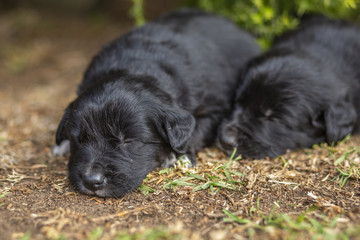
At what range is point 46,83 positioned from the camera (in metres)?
7.18

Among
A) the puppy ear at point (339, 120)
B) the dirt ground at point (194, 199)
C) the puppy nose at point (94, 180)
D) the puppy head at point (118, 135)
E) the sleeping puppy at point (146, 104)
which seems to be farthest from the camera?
the puppy ear at point (339, 120)

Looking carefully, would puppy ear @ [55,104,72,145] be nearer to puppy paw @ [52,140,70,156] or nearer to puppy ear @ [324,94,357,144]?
puppy paw @ [52,140,70,156]

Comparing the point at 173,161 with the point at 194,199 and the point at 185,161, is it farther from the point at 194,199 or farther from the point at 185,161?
the point at 194,199

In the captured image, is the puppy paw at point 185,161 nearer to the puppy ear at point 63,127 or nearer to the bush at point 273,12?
the puppy ear at point 63,127

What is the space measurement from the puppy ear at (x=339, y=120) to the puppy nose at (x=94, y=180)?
2.63m

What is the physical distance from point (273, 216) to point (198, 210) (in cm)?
61

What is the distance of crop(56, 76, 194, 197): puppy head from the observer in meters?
3.42

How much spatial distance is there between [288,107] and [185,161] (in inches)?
54.4

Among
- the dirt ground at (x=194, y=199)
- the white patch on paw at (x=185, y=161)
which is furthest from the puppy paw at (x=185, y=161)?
the dirt ground at (x=194, y=199)

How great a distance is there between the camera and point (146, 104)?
145 inches

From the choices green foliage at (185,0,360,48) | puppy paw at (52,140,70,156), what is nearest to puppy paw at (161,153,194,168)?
puppy paw at (52,140,70,156)

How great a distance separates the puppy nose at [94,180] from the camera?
10.9 feet

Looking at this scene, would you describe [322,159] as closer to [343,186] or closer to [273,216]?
[343,186]

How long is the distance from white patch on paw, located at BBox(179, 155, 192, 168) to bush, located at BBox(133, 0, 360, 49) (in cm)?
297
